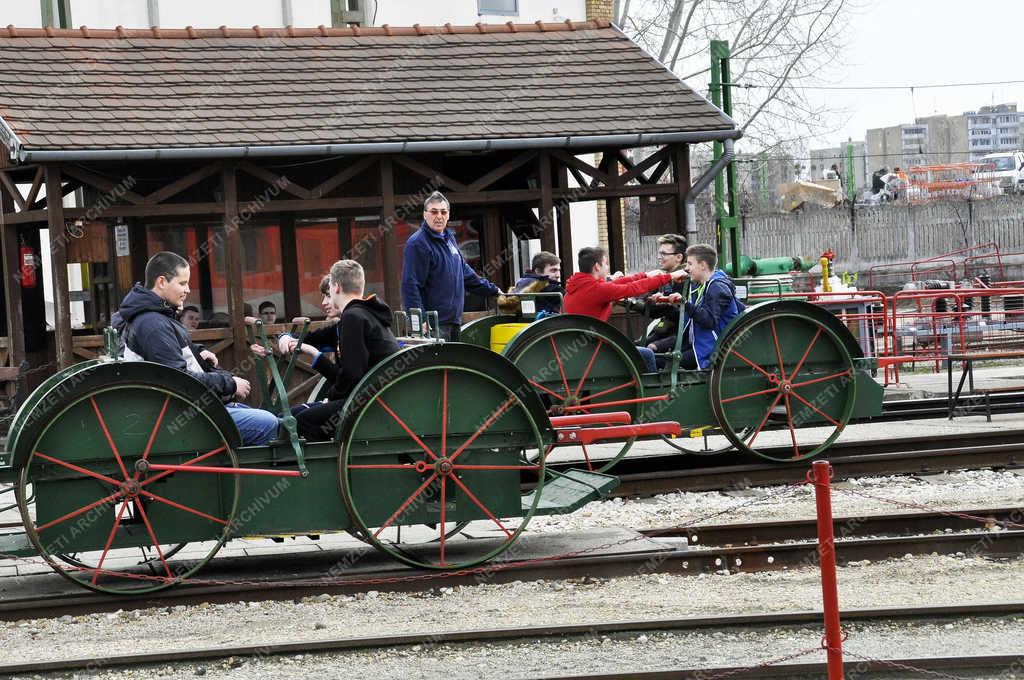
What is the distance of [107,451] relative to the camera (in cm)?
698

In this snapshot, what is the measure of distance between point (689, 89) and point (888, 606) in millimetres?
11399

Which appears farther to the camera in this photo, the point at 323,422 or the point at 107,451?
the point at 323,422

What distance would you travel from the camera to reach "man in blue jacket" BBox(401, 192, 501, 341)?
396 inches

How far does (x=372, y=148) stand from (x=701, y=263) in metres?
5.88

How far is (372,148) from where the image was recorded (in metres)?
15.1

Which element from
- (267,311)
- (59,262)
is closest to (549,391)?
(59,262)

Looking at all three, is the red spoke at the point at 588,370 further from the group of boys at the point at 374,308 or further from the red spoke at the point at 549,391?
the group of boys at the point at 374,308

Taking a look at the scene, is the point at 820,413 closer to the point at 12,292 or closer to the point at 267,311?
the point at 267,311

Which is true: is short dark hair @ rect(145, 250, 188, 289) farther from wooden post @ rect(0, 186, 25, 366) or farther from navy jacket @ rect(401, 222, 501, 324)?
wooden post @ rect(0, 186, 25, 366)

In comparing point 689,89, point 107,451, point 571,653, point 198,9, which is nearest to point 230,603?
point 107,451

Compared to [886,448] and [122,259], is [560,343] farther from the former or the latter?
[122,259]

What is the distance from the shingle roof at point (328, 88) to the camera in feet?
49.1

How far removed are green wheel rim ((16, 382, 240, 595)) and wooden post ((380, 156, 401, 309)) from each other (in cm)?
865

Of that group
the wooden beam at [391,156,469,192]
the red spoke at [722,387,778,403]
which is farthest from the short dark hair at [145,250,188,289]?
the wooden beam at [391,156,469,192]
